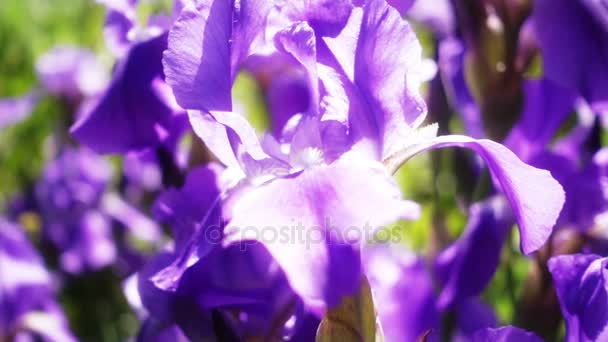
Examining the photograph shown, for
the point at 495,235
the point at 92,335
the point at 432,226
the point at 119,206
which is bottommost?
the point at 92,335

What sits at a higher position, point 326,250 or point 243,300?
point 326,250

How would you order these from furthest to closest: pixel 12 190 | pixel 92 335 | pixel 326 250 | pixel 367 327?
pixel 12 190
pixel 92 335
pixel 367 327
pixel 326 250

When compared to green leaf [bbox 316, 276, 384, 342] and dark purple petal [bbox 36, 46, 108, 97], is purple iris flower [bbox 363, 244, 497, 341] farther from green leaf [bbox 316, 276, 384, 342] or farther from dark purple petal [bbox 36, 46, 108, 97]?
dark purple petal [bbox 36, 46, 108, 97]

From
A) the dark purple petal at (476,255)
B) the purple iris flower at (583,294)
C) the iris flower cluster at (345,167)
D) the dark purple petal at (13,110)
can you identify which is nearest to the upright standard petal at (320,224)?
the iris flower cluster at (345,167)

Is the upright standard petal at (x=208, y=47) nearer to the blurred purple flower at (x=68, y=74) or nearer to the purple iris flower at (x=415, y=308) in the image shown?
the purple iris flower at (x=415, y=308)

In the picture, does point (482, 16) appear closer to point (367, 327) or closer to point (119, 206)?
point (367, 327)

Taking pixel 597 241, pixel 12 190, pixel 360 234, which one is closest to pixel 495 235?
pixel 597 241
